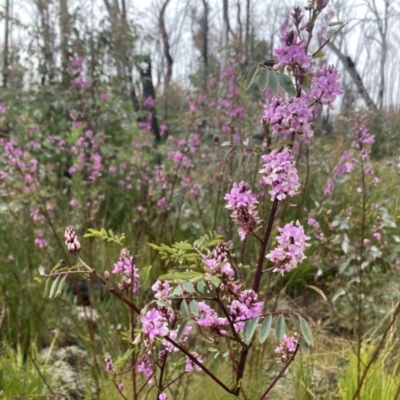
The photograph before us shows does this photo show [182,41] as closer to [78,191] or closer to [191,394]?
[78,191]

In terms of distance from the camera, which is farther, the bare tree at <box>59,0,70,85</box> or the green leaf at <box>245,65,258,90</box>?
the bare tree at <box>59,0,70,85</box>

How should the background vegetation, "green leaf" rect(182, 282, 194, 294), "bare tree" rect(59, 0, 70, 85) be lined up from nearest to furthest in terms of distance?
1. "green leaf" rect(182, 282, 194, 294)
2. the background vegetation
3. "bare tree" rect(59, 0, 70, 85)

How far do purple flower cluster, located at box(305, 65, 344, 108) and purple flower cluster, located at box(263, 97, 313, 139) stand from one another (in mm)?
41

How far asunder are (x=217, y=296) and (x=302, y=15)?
560 mm

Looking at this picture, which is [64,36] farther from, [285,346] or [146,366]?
[285,346]

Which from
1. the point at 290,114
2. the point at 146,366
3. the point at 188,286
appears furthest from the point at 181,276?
the point at 146,366

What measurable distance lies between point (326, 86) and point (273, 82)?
0.45 ft

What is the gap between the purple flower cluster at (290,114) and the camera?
0.92 meters

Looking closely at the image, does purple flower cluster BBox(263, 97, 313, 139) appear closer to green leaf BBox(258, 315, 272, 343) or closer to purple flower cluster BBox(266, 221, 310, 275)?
purple flower cluster BBox(266, 221, 310, 275)

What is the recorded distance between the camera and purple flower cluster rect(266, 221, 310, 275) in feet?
2.99

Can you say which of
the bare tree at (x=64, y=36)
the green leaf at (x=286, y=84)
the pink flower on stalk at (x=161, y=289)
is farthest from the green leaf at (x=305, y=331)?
the bare tree at (x=64, y=36)

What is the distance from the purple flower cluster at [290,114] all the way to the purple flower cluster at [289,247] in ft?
0.59

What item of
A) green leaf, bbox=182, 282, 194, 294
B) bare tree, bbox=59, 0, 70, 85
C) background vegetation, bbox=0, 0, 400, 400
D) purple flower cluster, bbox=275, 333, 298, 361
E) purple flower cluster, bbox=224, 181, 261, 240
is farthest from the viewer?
bare tree, bbox=59, 0, 70, 85

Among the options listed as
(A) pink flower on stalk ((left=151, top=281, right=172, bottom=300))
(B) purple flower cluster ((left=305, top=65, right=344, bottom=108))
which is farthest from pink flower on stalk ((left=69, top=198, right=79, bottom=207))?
(B) purple flower cluster ((left=305, top=65, right=344, bottom=108))
